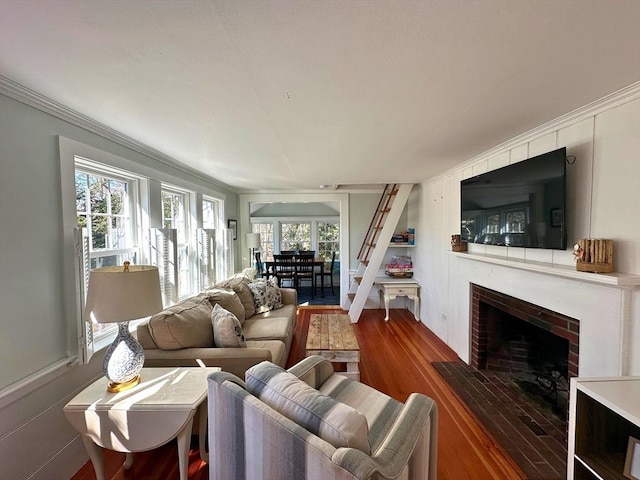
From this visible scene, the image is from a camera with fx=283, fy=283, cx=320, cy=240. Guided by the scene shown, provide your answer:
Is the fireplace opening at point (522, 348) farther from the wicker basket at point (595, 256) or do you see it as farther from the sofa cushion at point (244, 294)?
the sofa cushion at point (244, 294)

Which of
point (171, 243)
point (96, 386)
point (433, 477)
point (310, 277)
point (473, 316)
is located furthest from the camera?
point (310, 277)

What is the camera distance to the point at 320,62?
121cm

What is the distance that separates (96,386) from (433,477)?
6.28 ft

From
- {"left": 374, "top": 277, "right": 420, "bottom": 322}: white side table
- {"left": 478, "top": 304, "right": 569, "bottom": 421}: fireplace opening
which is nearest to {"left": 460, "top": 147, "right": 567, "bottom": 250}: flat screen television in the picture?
{"left": 478, "top": 304, "right": 569, "bottom": 421}: fireplace opening

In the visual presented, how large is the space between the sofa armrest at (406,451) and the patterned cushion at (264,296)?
242 centimetres

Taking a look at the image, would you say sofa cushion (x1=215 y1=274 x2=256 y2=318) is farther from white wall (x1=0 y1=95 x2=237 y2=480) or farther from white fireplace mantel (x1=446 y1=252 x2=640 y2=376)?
white fireplace mantel (x1=446 y1=252 x2=640 y2=376)

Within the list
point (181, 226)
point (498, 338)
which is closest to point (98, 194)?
point (181, 226)

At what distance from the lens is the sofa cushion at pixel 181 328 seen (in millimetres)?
2068

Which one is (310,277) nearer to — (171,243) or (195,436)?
(171,243)

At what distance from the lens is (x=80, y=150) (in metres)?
1.81

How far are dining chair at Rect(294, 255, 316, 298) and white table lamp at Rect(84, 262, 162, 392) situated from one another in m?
4.65

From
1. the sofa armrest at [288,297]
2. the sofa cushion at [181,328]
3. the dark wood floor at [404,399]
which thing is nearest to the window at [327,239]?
the dark wood floor at [404,399]

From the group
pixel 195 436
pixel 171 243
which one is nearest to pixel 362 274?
pixel 171 243

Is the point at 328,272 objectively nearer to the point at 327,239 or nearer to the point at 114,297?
the point at 327,239
